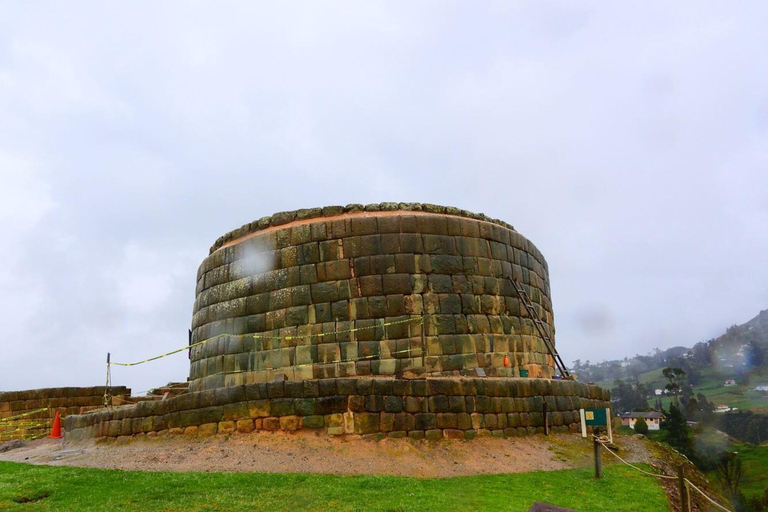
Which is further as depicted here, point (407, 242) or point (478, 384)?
point (407, 242)

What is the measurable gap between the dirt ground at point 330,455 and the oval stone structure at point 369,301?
7.84 ft

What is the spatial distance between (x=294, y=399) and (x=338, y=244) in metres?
4.10

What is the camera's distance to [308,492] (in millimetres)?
8375

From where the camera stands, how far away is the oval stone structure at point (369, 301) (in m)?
13.8

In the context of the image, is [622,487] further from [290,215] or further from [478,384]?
[290,215]

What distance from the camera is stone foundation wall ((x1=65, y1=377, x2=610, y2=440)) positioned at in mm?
11508

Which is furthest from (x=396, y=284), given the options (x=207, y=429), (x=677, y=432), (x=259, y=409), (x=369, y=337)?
(x=677, y=432)

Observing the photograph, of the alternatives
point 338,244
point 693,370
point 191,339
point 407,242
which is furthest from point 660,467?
point 693,370

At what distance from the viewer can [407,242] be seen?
1438 cm

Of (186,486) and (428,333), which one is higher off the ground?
(428,333)

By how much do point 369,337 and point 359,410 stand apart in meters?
2.51

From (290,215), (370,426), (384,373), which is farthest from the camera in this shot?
(290,215)

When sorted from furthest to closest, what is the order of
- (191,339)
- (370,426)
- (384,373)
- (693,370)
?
(693,370)
(191,339)
(384,373)
(370,426)

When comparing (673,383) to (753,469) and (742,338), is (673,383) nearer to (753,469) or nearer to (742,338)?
(753,469)
